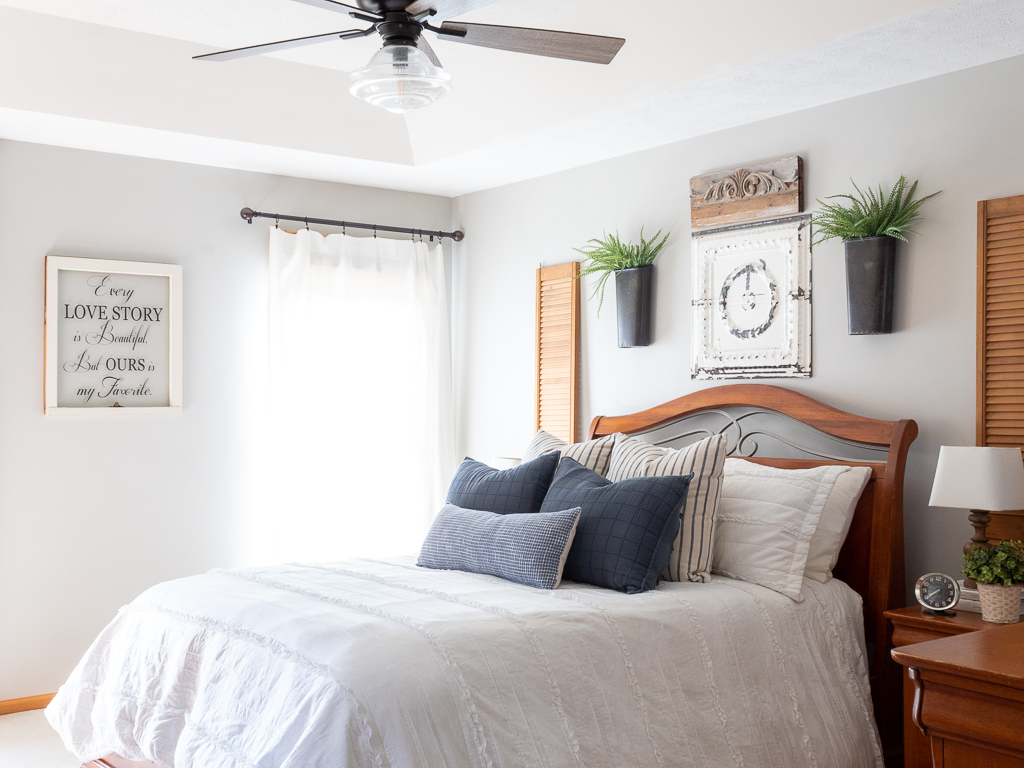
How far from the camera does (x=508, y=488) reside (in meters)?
3.39

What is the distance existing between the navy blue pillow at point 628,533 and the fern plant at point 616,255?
1410mm

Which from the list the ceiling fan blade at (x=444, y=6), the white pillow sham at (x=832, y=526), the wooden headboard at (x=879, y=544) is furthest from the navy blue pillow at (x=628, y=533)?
the ceiling fan blade at (x=444, y=6)

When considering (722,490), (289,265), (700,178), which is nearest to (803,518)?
(722,490)

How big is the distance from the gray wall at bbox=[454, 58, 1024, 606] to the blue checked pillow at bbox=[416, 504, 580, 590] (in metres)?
1.25

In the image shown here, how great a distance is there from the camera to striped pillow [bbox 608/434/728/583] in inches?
119

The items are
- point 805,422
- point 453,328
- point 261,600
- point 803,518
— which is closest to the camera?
point 261,600

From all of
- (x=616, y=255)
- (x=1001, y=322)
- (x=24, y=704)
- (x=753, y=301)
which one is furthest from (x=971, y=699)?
(x=24, y=704)

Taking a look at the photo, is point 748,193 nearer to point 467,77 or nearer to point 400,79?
point 467,77

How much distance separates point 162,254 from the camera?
4.44m

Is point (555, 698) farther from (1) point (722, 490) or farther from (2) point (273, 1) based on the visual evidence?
(2) point (273, 1)

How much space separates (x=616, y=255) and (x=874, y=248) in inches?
49.6

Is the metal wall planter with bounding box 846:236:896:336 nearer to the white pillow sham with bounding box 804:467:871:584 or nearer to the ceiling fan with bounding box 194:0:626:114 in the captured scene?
the white pillow sham with bounding box 804:467:871:584

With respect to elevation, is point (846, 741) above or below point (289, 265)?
below

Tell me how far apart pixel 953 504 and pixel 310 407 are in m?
3.07
